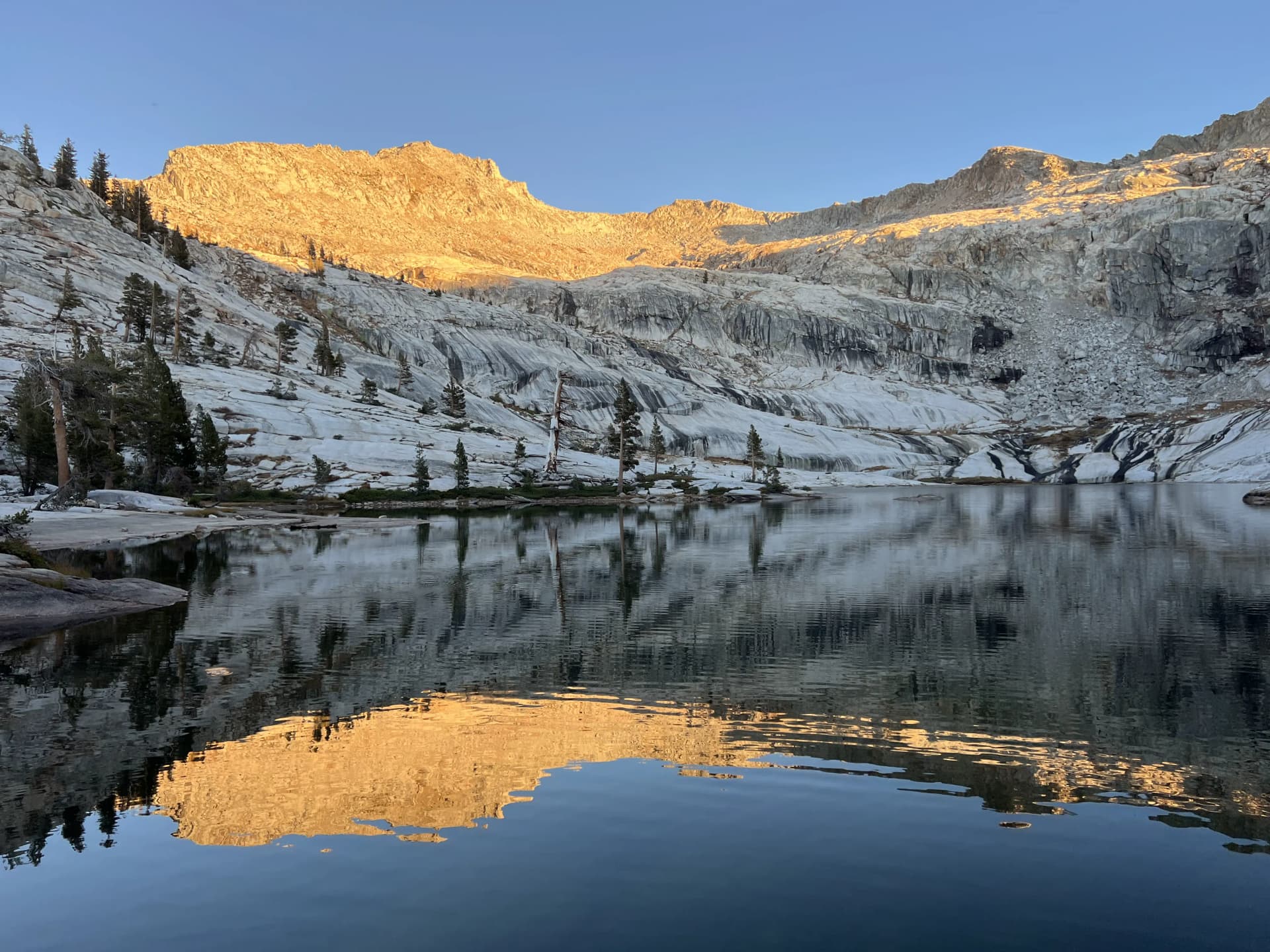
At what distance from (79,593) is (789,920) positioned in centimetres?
2612

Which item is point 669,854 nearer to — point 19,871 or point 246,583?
point 19,871

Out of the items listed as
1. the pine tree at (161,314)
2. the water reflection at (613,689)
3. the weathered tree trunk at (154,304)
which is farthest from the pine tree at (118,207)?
the water reflection at (613,689)

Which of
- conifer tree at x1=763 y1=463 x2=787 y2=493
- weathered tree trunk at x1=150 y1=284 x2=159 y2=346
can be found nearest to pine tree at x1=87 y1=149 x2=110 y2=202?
weathered tree trunk at x1=150 y1=284 x2=159 y2=346

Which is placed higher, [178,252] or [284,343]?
[178,252]

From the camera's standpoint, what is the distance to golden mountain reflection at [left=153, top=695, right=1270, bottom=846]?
11180 millimetres

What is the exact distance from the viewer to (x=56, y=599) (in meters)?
24.9

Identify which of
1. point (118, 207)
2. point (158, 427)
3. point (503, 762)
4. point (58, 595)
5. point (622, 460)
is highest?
point (118, 207)

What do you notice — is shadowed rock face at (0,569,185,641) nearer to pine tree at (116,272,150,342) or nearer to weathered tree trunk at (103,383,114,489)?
weathered tree trunk at (103,383,114,489)

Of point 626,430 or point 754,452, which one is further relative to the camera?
point 754,452

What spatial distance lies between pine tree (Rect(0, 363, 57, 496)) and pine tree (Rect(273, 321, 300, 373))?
57.2 metres

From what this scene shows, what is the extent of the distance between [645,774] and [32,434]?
6895 centimetres

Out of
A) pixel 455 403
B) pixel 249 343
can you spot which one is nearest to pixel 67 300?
pixel 249 343

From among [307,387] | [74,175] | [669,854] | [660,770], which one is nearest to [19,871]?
[669,854]

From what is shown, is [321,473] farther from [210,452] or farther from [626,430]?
[626,430]
